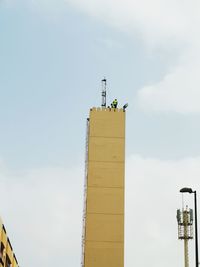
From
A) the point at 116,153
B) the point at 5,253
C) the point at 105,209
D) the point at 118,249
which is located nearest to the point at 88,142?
the point at 116,153

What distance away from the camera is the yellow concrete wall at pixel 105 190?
6875cm

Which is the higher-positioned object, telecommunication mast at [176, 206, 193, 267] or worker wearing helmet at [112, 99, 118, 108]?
worker wearing helmet at [112, 99, 118, 108]

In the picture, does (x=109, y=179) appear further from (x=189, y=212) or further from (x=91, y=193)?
(x=189, y=212)

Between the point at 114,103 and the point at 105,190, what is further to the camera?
the point at 114,103

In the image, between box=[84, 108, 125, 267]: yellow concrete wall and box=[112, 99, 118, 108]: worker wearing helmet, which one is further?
box=[112, 99, 118, 108]: worker wearing helmet

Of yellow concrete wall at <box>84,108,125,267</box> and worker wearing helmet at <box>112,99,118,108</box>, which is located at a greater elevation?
worker wearing helmet at <box>112,99,118,108</box>

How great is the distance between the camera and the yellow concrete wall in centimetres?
6875

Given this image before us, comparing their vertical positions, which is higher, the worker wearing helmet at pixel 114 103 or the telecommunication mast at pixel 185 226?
the worker wearing helmet at pixel 114 103

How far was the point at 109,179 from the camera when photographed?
71.8 m

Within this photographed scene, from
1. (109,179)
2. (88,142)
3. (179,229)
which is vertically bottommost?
(179,229)

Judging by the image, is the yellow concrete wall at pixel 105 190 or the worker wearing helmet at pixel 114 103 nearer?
the yellow concrete wall at pixel 105 190

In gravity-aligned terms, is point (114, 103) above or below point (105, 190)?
above

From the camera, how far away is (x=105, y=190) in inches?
2808

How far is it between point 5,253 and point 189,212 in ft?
96.1
